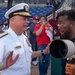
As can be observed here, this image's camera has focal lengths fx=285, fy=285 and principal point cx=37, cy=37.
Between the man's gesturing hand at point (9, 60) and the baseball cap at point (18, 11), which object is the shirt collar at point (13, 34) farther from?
the man's gesturing hand at point (9, 60)

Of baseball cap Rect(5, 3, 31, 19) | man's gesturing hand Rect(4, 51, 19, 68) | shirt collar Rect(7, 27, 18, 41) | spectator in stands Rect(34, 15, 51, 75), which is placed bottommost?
spectator in stands Rect(34, 15, 51, 75)

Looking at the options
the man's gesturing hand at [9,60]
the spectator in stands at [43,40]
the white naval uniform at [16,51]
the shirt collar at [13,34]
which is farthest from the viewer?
the spectator in stands at [43,40]

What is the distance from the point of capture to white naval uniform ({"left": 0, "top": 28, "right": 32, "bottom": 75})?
116 inches

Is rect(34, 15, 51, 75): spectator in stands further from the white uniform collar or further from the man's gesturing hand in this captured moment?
the man's gesturing hand

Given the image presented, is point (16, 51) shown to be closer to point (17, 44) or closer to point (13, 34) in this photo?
point (17, 44)

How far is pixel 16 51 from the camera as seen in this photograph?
3000mm

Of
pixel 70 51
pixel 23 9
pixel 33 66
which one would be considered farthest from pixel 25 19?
pixel 33 66

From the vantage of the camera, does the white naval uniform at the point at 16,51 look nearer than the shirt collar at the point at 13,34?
Yes

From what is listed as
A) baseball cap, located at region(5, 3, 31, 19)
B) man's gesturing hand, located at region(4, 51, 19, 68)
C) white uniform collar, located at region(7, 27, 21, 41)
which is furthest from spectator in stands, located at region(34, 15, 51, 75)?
man's gesturing hand, located at region(4, 51, 19, 68)

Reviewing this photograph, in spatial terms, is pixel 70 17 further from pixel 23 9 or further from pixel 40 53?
pixel 40 53

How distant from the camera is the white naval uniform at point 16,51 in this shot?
2949 millimetres

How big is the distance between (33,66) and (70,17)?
6.23 metres

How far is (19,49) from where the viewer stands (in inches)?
119

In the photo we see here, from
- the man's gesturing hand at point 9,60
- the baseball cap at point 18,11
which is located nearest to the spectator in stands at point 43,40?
the baseball cap at point 18,11
